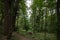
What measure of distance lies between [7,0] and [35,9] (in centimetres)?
1729

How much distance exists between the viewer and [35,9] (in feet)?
95.2

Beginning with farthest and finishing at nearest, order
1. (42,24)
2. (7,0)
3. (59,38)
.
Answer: (42,24) < (7,0) < (59,38)

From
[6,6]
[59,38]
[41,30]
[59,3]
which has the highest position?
[6,6]

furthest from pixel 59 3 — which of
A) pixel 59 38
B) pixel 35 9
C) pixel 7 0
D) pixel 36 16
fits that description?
pixel 36 16

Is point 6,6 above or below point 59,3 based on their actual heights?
above

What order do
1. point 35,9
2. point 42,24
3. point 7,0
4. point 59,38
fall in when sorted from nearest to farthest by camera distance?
point 59,38
point 7,0
point 35,9
point 42,24

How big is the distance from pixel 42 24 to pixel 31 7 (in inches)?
172

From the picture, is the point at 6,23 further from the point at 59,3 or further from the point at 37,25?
the point at 37,25

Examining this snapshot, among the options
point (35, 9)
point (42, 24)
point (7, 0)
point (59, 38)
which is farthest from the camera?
point (42, 24)

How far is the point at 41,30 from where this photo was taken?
30.4 m

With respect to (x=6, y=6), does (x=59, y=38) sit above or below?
below

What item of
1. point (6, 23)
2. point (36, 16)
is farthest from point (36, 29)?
point (6, 23)

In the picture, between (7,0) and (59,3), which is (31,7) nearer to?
(7,0)

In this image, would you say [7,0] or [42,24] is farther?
[42,24]
